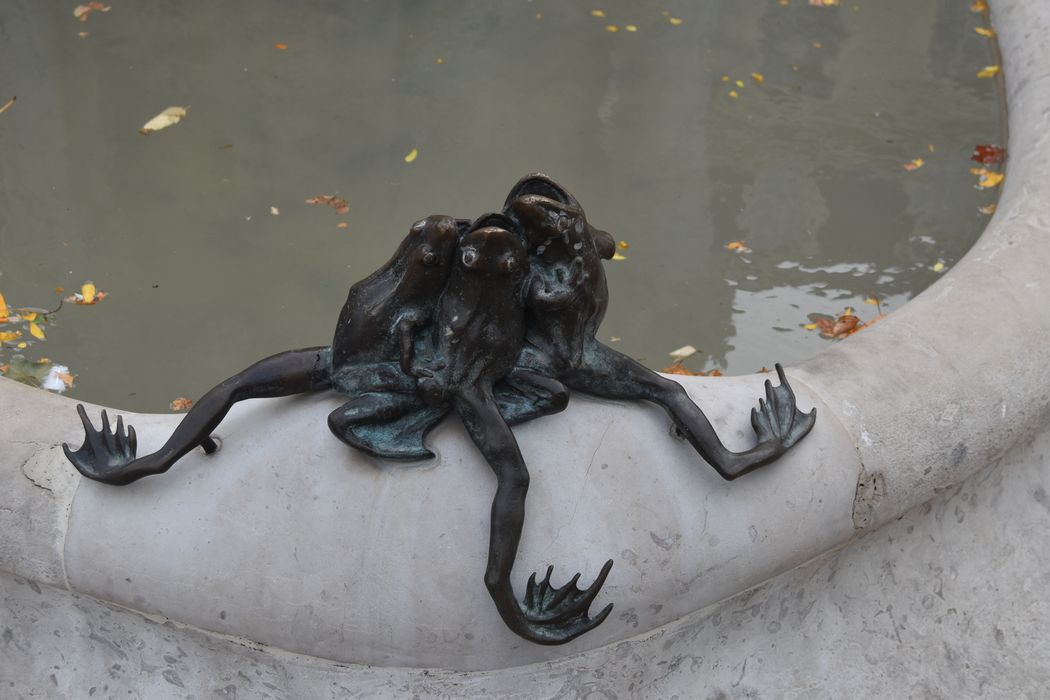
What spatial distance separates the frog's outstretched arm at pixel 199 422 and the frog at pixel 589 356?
36 cm

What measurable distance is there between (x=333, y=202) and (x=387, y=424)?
171 centimetres

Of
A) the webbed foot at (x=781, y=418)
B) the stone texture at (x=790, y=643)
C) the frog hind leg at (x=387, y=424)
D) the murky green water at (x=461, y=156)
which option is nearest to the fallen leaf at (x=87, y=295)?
the murky green water at (x=461, y=156)

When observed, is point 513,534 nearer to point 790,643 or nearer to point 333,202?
point 790,643

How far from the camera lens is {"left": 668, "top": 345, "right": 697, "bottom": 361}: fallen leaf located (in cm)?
289

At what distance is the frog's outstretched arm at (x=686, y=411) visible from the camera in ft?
6.36

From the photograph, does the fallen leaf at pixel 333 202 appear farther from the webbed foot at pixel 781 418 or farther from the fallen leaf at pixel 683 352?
the webbed foot at pixel 781 418

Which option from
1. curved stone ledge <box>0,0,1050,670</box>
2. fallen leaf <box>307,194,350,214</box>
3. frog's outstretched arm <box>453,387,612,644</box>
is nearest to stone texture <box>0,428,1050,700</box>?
curved stone ledge <box>0,0,1050,670</box>

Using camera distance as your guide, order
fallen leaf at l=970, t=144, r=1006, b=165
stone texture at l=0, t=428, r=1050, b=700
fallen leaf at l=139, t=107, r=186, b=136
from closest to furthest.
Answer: stone texture at l=0, t=428, r=1050, b=700, fallen leaf at l=139, t=107, r=186, b=136, fallen leaf at l=970, t=144, r=1006, b=165

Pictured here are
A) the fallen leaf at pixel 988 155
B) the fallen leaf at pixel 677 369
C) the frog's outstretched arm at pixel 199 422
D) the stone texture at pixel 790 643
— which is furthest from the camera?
the fallen leaf at pixel 988 155

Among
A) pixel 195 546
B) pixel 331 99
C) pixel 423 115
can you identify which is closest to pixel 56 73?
pixel 331 99

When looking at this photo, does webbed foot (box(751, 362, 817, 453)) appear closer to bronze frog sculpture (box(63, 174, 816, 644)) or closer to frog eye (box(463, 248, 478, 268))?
Answer: bronze frog sculpture (box(63, 174, 816, 644))

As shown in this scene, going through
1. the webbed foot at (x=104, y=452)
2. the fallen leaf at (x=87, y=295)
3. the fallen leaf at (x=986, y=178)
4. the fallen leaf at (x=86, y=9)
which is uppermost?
the webbed foot at (x=104, y=452)

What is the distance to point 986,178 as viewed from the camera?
3.73 m

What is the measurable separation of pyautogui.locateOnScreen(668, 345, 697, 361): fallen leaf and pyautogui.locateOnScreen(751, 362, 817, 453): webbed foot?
2.62 ft
